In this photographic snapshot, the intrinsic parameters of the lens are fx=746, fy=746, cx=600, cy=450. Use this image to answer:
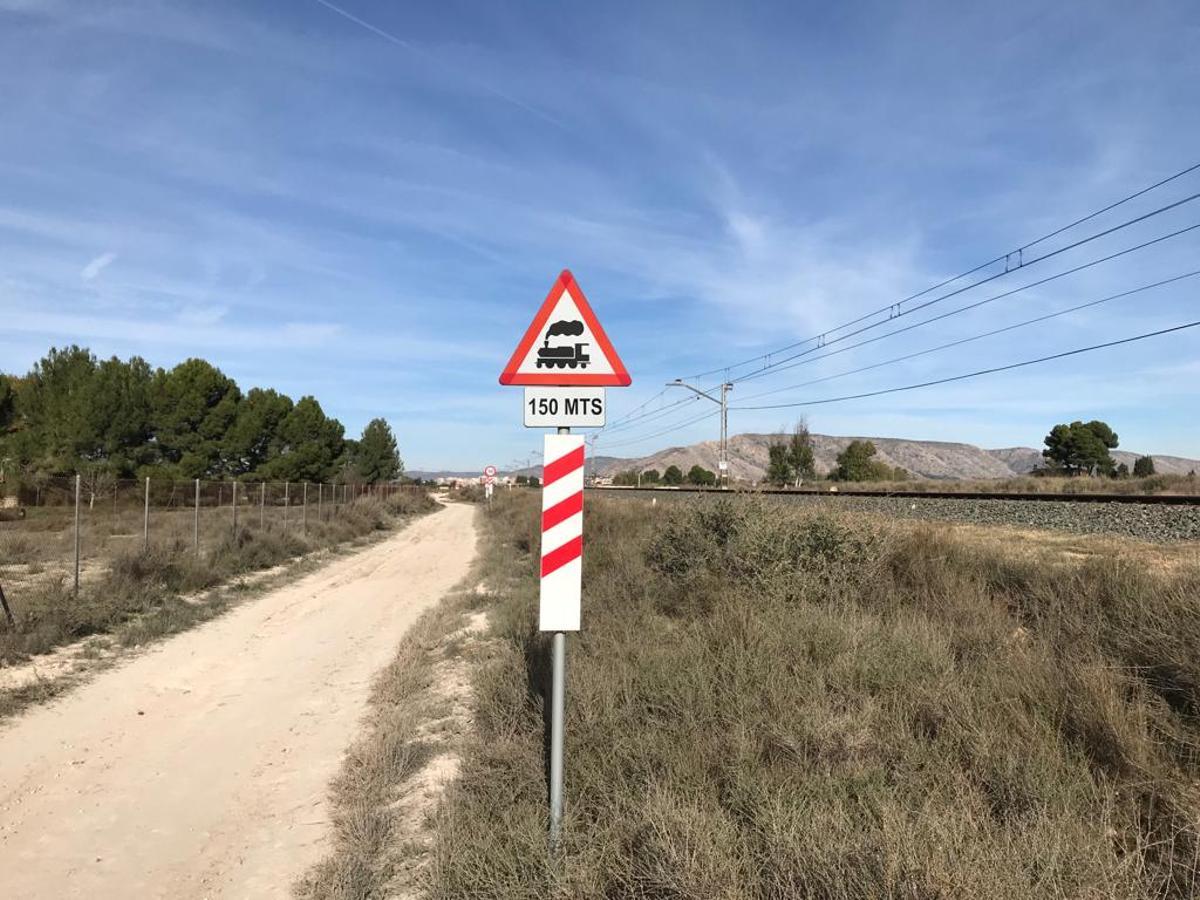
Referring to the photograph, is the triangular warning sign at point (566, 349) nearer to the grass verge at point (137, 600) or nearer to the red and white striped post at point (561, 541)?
the red and white striped post at point (561, 541)

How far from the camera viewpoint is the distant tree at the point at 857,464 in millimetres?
82250

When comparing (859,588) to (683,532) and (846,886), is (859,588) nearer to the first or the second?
(683,532)

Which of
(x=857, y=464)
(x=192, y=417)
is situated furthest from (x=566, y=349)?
(x=857, y=464)

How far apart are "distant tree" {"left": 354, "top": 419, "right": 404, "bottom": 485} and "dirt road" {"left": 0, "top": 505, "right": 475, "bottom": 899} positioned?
253 ft

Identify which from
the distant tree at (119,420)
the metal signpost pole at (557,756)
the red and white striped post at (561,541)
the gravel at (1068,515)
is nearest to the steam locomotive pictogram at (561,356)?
the red and white striped post at (561,541)

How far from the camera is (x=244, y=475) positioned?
1997 inches

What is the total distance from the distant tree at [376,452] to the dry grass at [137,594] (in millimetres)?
64321

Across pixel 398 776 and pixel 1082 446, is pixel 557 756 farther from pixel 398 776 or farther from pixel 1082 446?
pixel 1082 446

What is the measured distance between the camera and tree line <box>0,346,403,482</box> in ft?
131

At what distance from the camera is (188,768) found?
19.0ft

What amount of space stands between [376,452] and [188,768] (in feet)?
278

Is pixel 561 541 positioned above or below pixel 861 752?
above

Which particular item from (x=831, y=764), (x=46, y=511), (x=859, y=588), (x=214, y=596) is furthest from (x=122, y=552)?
(x=46, y=511)

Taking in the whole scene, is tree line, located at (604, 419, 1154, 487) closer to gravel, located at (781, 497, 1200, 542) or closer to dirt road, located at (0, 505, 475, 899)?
gravel, located at (781, 497, 1200, 542)
